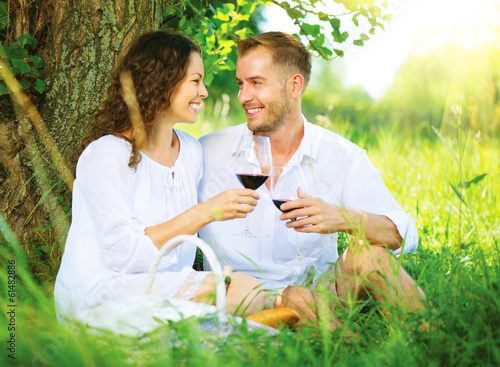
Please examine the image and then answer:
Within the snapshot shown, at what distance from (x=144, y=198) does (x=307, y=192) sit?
82 cm

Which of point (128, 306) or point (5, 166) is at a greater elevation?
point (5, 166)

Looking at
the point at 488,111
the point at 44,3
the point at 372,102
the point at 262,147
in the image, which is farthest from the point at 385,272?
the point at 372,102

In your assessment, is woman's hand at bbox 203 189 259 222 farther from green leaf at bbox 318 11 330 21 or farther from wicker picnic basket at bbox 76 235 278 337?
green leaf at bbox 318 11 330 21

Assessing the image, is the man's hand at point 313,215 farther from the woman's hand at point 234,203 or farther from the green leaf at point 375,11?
the green leaf at point 375,11

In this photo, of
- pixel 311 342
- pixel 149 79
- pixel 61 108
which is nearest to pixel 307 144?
pixel 149 79

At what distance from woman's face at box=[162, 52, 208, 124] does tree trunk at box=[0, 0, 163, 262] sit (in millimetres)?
625

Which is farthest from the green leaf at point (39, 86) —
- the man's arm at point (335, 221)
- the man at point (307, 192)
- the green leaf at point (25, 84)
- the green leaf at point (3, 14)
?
the man's arm at point (335, 221)

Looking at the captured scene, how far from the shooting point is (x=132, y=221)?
2400 millimetres

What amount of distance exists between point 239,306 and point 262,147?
734mm

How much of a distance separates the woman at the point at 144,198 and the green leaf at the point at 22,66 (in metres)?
0.50

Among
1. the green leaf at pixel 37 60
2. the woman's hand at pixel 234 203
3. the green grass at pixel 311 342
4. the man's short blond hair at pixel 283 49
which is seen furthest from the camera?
the man's short blond hair at pixel 283 49

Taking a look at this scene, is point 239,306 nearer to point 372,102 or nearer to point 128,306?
Result: point 128,306

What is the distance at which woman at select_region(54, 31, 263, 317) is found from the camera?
91.7 inches

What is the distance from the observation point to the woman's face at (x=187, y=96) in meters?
2.74
